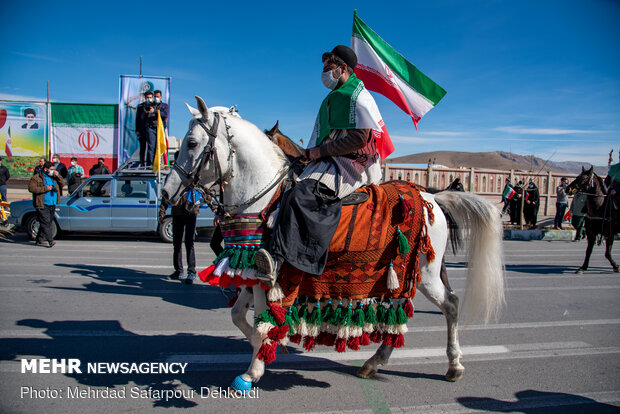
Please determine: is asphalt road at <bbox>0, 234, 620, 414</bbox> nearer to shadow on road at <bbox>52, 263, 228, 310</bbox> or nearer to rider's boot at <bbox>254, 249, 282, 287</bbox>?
shadow on road at <bbox>52, 263, 228, 310</bbox>

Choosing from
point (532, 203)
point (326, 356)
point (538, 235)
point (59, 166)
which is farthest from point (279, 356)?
point (532, 203)

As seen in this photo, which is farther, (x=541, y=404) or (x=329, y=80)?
(x=329, y=80)

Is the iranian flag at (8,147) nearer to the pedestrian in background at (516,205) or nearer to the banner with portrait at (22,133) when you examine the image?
the banner with portrait at (22,133)

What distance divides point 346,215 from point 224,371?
1.84 m

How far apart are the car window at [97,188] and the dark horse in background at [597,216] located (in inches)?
477

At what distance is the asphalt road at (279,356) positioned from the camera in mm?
3203

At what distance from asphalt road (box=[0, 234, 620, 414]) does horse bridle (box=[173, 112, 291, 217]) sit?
152cm

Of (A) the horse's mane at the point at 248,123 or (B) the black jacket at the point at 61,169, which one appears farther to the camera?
(B) the black jacket at the point at 61,169

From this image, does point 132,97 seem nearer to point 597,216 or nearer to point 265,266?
point 265,266

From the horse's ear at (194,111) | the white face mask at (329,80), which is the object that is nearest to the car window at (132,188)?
the horse's ear at (194,111)

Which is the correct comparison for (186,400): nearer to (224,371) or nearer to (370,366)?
(224,371)

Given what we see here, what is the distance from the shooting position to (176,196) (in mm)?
3191

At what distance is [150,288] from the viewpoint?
6.69 m

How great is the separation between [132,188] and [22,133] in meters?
9.34
